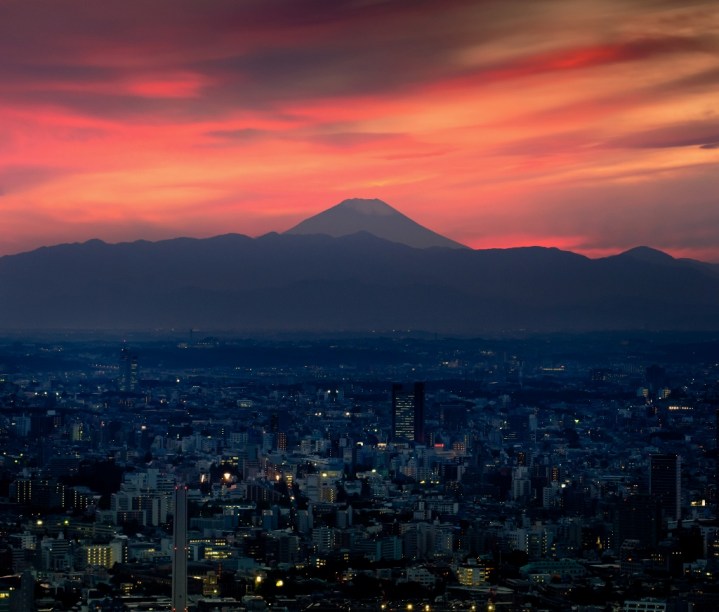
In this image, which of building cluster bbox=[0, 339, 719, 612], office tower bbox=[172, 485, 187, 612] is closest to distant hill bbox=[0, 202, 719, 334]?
building cluster bbox=[0, 339, 719, 612]

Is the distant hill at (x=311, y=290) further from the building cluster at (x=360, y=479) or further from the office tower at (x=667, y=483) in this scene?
the office tower at (x=667, y=483)

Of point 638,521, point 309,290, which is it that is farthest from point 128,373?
point 638,521

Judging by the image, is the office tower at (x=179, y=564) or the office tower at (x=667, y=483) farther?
the office tower at (x=667, y=483)

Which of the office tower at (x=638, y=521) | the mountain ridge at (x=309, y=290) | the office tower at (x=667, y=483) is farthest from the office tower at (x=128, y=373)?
the office tower at (x=638, y=521)

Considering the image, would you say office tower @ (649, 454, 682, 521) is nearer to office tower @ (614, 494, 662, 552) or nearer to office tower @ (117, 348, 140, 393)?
office tower @ (614, 494, 662, 552)

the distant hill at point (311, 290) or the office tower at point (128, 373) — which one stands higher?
the distant hill at point (311, 290)

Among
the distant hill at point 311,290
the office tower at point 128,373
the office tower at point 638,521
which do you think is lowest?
the office tower at point 638,521
